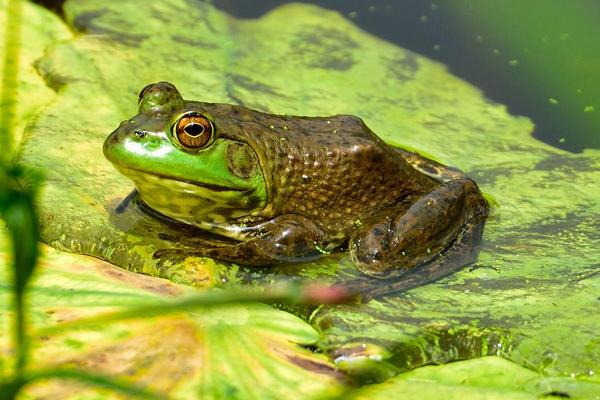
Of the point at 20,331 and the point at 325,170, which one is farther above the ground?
the point at 20,331

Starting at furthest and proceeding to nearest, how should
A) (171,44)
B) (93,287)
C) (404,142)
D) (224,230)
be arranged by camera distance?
(171,44) → (404,142) → (224,230) → (93,287)

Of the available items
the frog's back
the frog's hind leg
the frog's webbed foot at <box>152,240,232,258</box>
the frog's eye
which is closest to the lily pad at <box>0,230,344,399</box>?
the frog's webbed foot at <box>152,240,232,258</box>

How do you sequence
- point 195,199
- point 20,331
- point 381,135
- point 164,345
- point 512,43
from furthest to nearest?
1. point 512,43
2. point 381,135
3. point 195,199
4. point 164,345
5. point 20,331

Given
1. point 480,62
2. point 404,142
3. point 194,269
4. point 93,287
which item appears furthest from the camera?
point 480,62

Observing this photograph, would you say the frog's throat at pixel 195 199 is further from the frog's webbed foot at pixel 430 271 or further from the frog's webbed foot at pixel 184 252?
the frog's webbed foot at pixel 430 271

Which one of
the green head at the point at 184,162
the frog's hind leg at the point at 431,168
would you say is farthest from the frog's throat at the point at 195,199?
the frog's hind leg at the point at 431,168

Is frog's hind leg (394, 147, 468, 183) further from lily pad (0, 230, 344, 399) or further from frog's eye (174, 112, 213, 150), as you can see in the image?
lily pad (0, 230, 344, 399)

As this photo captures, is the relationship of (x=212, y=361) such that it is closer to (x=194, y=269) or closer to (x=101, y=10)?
(x=194, y=269)

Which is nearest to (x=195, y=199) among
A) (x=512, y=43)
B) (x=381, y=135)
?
(x=381, y=135)

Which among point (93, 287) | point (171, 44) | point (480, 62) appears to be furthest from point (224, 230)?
point (480, 62)

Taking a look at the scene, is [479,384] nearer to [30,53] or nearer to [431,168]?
[431,168]
